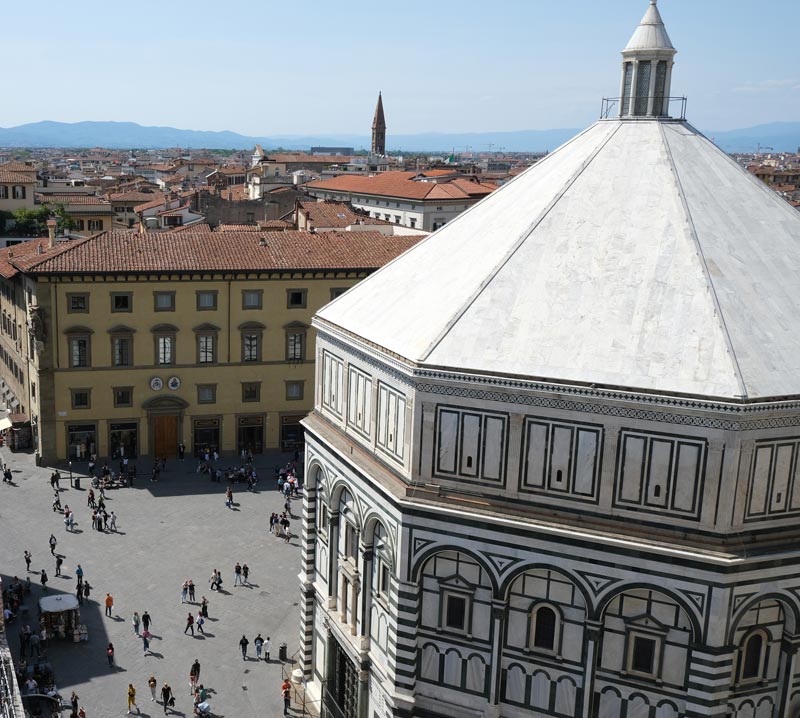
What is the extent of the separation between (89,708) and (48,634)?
4442 millimetres

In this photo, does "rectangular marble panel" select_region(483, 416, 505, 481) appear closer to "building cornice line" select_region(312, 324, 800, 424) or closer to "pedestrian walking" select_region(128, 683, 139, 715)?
"building cornice line" select_region(312, 324, 800, 424)

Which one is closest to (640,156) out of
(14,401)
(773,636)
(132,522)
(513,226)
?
(513,226)

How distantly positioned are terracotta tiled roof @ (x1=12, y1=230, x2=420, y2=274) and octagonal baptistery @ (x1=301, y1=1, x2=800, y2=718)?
83.7 feet

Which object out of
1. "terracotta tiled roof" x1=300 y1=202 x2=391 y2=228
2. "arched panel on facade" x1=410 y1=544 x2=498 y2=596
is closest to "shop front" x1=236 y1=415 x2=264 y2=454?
"terracotta tiled roof" x1=300 y1=202 x2=391 y2=228

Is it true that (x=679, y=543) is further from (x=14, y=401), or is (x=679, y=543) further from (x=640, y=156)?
(x=14, y=401)

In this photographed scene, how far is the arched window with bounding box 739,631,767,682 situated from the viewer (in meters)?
20.0

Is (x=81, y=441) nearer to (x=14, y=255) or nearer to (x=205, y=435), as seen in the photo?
(x=205, y=435)

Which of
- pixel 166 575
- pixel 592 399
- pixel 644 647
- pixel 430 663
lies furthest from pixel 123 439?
pixel 644 647

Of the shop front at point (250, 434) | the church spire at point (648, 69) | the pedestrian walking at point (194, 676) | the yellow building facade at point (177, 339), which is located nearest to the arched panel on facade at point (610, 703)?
the pedestrian walking at point (194, 676)

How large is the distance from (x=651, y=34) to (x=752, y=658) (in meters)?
15.9

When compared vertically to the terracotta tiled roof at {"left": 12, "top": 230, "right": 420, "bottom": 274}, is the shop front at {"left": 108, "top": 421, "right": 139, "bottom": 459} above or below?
below

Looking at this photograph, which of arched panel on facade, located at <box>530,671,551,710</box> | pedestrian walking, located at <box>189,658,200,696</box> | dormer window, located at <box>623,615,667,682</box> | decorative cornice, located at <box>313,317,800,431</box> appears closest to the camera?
Result: decorative cornice, located at <box>313,317,800,431</box>

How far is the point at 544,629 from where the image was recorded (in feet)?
68.1

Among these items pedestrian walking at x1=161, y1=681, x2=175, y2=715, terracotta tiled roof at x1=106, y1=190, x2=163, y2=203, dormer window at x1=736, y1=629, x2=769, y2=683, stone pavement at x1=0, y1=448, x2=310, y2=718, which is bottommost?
stone pavement at x1=0, y1=448, x2=310, y2=718
